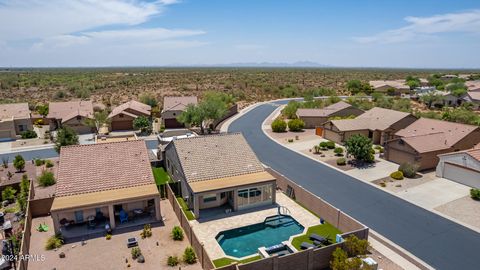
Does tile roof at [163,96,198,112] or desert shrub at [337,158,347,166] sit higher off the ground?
tile roof at [163,96,198,112]

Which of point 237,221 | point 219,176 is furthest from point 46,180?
point 237,221

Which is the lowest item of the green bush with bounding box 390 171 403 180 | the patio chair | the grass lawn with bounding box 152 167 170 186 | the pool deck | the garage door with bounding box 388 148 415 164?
the pool deck

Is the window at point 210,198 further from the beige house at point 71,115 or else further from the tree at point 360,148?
the beige house at point 71,115

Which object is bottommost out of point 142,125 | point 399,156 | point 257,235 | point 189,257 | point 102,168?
point 257,235

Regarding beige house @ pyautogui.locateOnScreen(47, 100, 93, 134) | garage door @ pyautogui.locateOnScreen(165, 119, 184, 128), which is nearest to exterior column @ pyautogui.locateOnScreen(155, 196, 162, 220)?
garage door @ pyautogui.locateOnScreen(165, 119, 184, 128)

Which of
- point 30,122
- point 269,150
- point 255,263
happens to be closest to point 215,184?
point 255,263

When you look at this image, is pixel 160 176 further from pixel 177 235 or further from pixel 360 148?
pixel 360 148

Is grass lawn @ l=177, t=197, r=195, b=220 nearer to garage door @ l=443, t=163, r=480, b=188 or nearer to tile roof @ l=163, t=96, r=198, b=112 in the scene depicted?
garage door @ l=443, t=163, r=480, b=188
